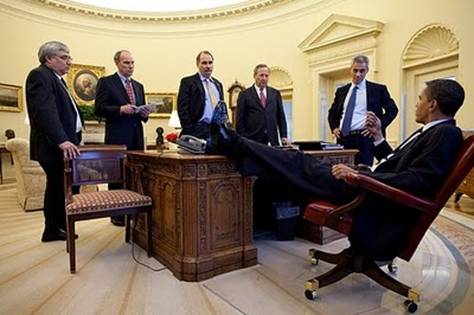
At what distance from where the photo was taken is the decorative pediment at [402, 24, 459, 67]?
15.2 feet

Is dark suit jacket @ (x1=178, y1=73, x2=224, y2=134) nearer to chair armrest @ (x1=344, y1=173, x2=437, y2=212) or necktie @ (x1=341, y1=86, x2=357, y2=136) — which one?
necktie @ (x1=341, y1=86, x2=357, y2=136)

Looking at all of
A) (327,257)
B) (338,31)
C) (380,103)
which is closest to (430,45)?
(338,31)

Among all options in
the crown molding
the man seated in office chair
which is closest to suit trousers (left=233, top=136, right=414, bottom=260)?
the man seated in office chair

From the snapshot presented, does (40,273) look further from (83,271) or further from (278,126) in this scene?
(278,126)

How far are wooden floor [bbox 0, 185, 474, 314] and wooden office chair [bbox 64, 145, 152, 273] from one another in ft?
0.67

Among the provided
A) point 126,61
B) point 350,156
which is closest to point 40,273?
point 126,61

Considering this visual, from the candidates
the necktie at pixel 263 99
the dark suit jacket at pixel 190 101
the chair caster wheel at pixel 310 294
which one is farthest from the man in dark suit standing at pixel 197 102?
the chair caster wheel at pixel 310 294

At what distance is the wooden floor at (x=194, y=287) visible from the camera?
1759 millimetres

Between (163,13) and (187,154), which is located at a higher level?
(163,13)

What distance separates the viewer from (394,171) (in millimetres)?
1835

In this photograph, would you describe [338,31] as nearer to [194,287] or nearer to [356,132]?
[356,132]

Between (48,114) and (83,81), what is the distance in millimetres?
5722

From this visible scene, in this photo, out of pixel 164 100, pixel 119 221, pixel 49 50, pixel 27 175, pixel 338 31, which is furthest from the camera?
pixel 164 100

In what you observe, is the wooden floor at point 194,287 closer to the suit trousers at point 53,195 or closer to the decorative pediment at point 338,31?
the suit trousers at point 53,195
